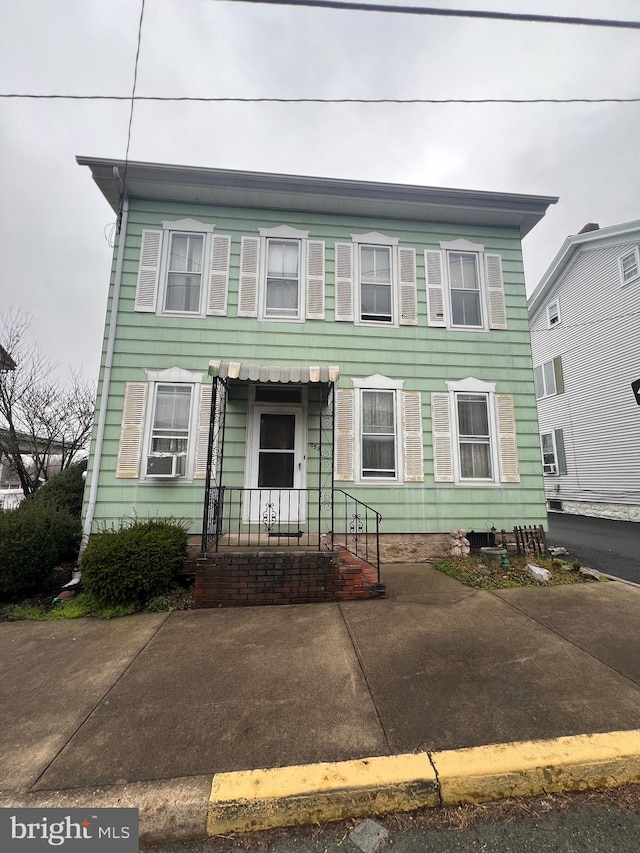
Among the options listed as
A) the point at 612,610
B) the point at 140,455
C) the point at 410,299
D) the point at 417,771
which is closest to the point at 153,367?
the point at 140,455

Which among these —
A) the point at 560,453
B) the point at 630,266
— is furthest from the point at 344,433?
the point at 630,266

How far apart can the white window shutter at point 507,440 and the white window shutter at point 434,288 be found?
6.44 ft

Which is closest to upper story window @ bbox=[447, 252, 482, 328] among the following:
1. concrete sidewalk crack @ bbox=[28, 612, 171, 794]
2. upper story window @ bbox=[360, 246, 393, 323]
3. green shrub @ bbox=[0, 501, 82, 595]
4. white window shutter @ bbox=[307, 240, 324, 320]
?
upper story window @ bbox=[360, 246, 393, 323]

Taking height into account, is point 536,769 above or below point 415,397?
below

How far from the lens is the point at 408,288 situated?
7.37m

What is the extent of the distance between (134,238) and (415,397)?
6.20 metres

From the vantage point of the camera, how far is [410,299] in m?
7.35

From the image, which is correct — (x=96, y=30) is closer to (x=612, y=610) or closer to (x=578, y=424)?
(x=612, y=610)

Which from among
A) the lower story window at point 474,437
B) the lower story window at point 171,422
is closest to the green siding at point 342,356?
the lower story window at point 474,437

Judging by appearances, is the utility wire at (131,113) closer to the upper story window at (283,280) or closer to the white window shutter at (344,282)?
the upper story window at (283,280)

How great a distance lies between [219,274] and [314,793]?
23.9 ft

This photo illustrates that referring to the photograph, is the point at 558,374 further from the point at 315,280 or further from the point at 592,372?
the point at 315,280

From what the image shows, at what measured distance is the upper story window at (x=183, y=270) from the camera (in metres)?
6.92

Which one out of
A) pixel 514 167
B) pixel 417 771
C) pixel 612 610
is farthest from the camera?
pixel 514 167
